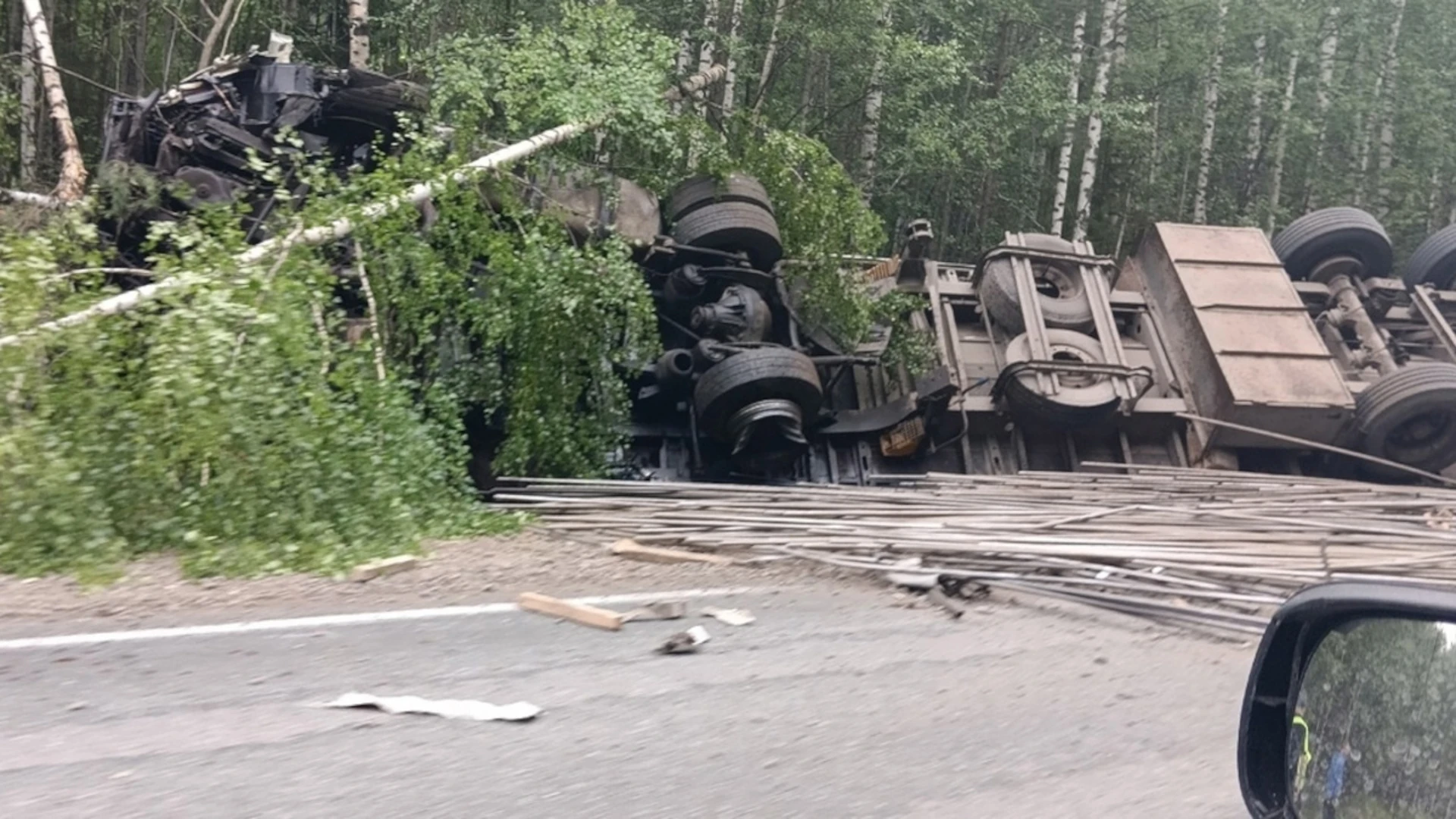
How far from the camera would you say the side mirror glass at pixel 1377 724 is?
168 cm

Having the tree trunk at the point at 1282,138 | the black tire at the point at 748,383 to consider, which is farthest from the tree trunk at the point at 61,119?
the tree trunk at the point at 1282,138

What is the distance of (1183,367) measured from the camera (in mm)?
11211

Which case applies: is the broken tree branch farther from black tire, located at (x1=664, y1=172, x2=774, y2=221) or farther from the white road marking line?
the white road marking line

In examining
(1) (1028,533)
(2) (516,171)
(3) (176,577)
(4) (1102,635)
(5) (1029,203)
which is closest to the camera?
(4) (1102,635)

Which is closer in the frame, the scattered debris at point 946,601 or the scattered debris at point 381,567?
the scattered debris at point 946,601

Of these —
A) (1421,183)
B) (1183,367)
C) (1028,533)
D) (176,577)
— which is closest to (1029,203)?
(1421,183)

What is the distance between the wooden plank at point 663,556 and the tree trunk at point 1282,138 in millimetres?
26079

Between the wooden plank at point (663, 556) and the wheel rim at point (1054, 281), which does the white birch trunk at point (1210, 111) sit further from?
the wooden plank at point (663, 556)

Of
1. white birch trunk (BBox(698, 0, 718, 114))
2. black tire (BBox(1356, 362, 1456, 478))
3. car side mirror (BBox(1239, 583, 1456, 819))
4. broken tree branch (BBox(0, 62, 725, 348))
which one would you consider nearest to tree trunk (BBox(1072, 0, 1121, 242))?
white birch trunk (BBox(698, 0, 718, 114))

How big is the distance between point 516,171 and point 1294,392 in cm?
669

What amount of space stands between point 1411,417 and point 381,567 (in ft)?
28.3

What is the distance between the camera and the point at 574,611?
211 inches

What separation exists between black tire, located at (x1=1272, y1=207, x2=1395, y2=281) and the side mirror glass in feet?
40.3

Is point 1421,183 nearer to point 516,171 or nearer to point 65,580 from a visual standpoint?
point 516,171
